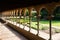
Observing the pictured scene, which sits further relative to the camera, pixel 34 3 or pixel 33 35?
pixel 33 35

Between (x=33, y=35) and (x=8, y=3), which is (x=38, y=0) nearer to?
(x=8, y=3)

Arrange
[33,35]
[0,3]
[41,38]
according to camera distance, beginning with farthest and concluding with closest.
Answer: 1. [33,35]
2. [41,38]
3. [0,3]

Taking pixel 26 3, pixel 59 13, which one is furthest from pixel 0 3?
pixel 59 13

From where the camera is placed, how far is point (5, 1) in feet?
4.73

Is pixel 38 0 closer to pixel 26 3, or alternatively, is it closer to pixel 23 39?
pixel 26 3

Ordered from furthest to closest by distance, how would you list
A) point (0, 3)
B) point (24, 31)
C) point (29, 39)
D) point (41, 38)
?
point (24, 31) → point (29, 39) → point (41, 38) → point (0, 3)

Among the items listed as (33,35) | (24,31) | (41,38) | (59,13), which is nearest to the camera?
(41,38)

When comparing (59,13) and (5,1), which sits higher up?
(5,1)

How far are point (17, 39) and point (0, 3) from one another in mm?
5730

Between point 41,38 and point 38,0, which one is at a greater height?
point 38,0

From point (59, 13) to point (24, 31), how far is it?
18357mm

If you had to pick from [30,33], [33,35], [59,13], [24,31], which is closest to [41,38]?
[33,35]

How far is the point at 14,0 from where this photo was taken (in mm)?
1416

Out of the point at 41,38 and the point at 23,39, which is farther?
the point at 23,39
